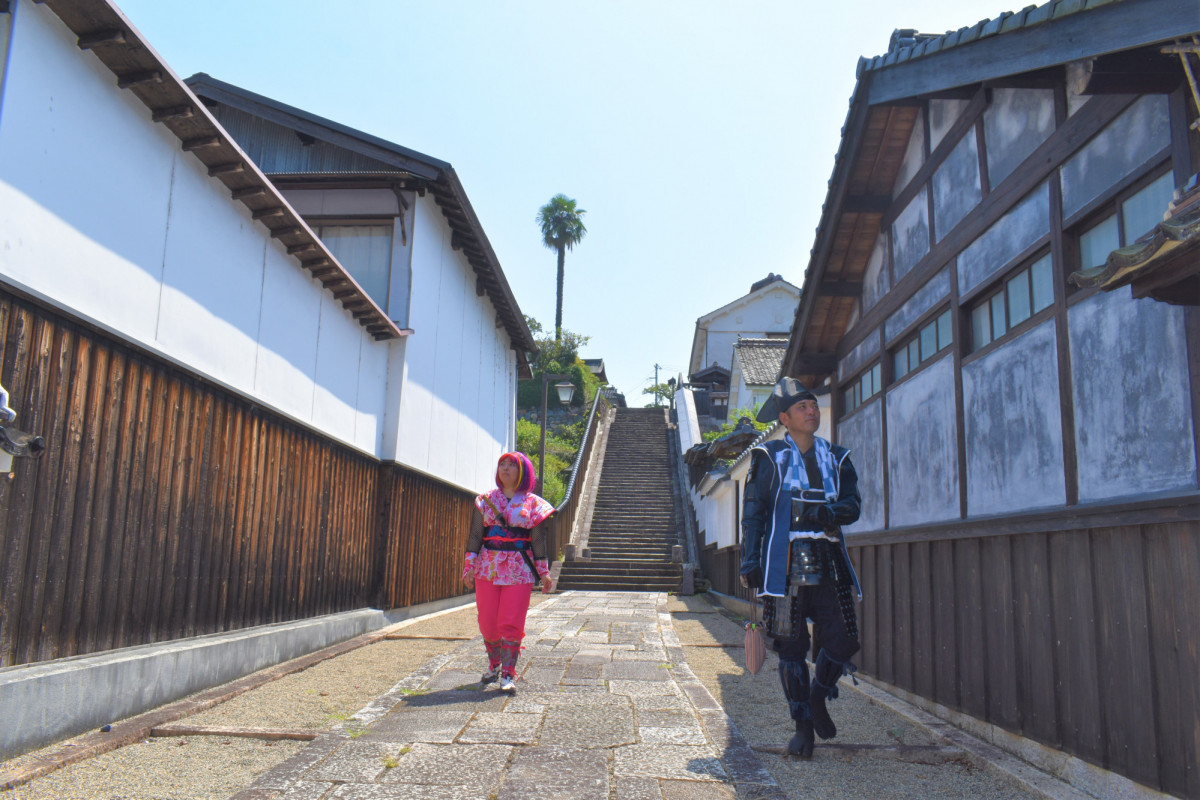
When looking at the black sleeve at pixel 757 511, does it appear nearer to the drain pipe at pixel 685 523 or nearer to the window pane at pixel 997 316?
the window pane at pixel 997 316

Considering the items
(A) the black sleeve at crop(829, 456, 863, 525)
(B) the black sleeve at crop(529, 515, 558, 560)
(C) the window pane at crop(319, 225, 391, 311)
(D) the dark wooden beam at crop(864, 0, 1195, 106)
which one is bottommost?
(B) the black sleeve at crop(529, 515, 558, 560)

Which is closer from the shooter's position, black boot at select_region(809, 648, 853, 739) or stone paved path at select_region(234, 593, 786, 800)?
stone paved path at select_region(234, 593, 786, 800)

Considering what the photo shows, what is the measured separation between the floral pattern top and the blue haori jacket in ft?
6.78

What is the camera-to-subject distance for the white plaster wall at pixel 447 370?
11867 millimetres

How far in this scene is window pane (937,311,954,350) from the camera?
616 cm

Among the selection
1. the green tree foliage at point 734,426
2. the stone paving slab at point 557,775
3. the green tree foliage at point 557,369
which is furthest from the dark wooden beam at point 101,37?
the green tree foliage at point 557,369

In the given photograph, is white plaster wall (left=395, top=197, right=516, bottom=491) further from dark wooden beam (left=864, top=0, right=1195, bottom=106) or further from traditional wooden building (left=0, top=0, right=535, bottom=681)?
dark wooden beam (left=864, top=0, right=1195, bottom=106)

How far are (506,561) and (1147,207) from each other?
4.46 meters

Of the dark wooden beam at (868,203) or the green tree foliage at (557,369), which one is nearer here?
the dark wooden beam at (868,203)

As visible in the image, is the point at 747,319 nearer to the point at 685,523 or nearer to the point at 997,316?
the point at 685,523

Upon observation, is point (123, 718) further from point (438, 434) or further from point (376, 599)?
point (438, 434)

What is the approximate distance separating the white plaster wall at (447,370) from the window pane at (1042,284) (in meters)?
8.22

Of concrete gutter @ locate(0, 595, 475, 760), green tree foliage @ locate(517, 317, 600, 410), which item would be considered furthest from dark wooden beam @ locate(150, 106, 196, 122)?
green tree foliage @ locate(517, 317, 600, 410)

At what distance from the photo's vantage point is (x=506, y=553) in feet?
20.2
